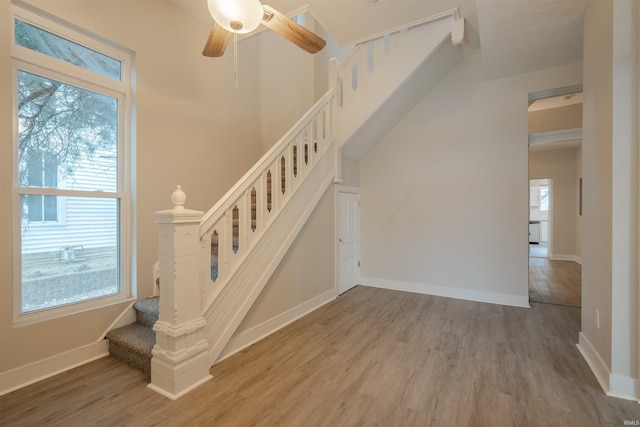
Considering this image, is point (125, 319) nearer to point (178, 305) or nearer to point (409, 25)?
point (178, 305)

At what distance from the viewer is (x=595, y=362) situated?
89.4 inches

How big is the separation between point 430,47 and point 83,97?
378cm

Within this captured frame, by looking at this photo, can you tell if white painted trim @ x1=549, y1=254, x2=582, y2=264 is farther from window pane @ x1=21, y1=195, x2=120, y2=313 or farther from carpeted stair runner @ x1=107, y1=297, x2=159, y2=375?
window pane @ x1=21, y1=195, x2=120, y2=313

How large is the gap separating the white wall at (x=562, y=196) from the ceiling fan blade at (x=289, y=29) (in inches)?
308

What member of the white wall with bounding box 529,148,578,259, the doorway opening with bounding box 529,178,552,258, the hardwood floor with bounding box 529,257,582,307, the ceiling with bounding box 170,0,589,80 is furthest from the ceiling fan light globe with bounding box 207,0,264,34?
the doorway opening with bounding box 529,178,552,258

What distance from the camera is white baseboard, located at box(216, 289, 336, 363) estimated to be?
8.50ft

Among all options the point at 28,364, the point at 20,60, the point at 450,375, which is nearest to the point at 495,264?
the point at 450,375

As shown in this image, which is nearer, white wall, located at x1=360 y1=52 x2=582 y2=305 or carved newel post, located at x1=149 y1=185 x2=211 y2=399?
carved newel post, located at x1=149 y1=185 x2=211 y2=399

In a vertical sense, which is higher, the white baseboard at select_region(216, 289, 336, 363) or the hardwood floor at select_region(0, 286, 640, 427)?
the white baseboard at select_region(216, 289, 336, 363)

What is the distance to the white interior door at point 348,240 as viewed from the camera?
4.43 m

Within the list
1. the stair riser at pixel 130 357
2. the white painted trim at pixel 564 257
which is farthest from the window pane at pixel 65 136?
the white painted trim at pixel 564 257

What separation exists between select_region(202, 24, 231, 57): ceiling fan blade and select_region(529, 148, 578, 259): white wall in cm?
841

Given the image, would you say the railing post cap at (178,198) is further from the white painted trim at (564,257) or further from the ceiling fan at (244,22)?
the white painted trim at (564,257)

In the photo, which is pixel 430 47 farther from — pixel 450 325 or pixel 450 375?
pixel 450 375
